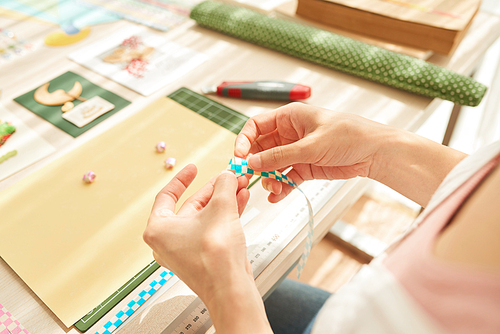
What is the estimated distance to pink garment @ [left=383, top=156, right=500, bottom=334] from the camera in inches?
12.0

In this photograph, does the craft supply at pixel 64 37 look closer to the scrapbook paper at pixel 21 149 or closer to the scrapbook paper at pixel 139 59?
the scrapbook paper at pixel 139 59

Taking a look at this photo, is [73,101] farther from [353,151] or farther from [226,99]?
[353,151]

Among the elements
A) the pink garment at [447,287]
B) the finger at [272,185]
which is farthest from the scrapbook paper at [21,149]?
the pink garment at [447,287]

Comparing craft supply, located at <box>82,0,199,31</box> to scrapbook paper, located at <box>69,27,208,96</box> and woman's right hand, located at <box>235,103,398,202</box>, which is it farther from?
woman's right hand, located at <box>235,103,398,202</box>

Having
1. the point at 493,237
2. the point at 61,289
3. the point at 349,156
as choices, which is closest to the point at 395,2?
the point at 349,156

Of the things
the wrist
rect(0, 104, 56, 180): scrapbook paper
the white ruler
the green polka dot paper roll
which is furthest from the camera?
the green polka dot paper roll

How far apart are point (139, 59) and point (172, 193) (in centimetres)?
60

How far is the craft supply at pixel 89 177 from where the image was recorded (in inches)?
27.3

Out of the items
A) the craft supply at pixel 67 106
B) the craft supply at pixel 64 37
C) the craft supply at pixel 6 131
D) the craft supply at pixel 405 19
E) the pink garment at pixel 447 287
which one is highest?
the craft supply at pixel 405 19

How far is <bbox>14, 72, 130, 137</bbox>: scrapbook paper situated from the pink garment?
2.35 ft

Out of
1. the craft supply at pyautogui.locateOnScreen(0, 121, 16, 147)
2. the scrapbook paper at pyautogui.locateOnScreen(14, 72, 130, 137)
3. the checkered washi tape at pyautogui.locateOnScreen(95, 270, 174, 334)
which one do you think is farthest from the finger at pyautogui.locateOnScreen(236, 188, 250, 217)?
the craft supply at pyautogui.locateOnScreen(0, 121, 16, 147)

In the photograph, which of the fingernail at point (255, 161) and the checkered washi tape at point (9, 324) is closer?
the checkered washi tape at point (9, 324)

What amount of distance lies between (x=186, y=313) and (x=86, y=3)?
1.17 metres

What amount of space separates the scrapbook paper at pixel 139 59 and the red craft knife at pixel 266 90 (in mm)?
169
